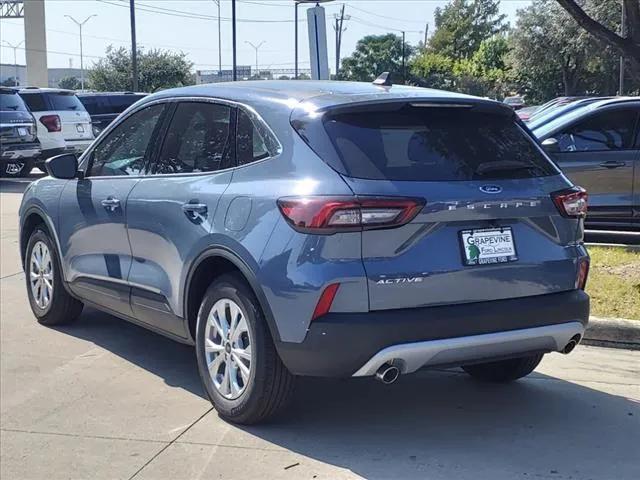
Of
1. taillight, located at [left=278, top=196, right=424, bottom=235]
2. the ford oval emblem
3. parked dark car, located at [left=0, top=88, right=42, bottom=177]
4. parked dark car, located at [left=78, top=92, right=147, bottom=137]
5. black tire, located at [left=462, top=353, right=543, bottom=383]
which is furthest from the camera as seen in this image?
parked dark car, located at [left=78, top=92, right=147, bottom=137]

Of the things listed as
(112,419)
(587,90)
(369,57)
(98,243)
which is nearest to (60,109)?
(98,243)

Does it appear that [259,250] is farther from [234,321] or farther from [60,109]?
[60,109]

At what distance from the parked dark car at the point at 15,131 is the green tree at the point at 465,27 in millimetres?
75254

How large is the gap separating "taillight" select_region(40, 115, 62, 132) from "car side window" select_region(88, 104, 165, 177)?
1410 cm

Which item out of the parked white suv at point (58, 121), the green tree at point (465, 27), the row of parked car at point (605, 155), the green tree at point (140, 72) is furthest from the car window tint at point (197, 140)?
the green tree at point (465, 27)

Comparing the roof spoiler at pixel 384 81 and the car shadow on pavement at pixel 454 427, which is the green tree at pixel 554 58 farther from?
the car shadow on pavement at pixel 454 427

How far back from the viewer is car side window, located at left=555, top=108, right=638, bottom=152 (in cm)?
949

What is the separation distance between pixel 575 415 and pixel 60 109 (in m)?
17.3

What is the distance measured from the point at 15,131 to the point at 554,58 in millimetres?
38666

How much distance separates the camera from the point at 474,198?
4117 mm

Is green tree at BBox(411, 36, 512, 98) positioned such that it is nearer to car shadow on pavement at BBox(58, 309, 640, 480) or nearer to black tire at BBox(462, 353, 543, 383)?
black tire at BBox(462, 353, 543, 383)

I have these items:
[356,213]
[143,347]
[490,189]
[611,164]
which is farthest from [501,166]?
[611,164]

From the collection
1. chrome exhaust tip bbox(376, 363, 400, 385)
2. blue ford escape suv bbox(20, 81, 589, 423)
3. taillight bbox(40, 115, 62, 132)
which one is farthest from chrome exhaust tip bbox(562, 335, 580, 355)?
taillight bbox(40, 115, 62, 132)

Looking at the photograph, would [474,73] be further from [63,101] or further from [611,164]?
[611,164]
